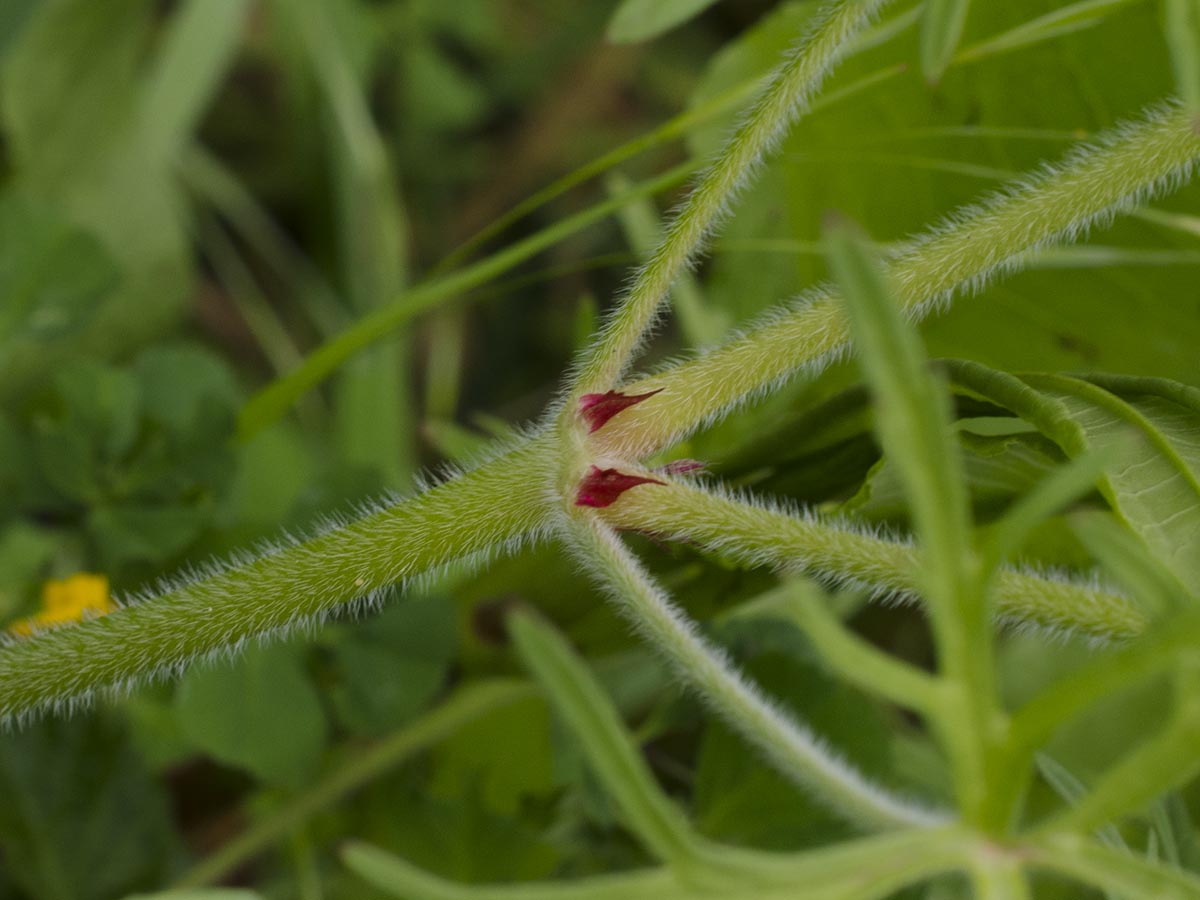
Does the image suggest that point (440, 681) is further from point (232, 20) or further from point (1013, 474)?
point (232, 20)

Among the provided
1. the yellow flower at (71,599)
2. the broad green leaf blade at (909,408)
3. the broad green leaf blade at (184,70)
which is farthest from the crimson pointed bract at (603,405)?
the broad green leaf blade at (184,70)

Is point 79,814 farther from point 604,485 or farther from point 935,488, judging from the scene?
point 935,488

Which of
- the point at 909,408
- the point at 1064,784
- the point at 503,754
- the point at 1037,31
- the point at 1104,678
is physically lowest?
the point at 503,754

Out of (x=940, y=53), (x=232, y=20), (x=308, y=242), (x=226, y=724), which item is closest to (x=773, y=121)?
(x=940, y=53)

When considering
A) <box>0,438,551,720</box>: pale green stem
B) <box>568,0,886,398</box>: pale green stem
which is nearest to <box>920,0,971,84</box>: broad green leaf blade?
<box>568,0,886,398</box>: pale green stem

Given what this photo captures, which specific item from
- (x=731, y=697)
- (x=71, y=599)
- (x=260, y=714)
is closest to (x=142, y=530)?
(x=71, y=599)

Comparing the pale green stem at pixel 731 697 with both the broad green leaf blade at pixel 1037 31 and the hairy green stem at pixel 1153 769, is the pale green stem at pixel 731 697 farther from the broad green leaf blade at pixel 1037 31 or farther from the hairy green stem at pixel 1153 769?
the broad green leaf blade at pixel 1037 31

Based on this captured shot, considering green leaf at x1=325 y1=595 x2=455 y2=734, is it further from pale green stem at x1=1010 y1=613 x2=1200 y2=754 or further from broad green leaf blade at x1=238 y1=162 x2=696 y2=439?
pale green stem at x1=1010 y1=613 x2=1200 y2=754
